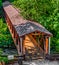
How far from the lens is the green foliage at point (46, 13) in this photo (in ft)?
93.4

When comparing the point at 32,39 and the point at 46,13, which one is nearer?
the point at 32,39

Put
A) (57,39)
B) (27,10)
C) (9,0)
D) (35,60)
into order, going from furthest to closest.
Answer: (9,0) < (27,10) < (57,39) < (35,60)

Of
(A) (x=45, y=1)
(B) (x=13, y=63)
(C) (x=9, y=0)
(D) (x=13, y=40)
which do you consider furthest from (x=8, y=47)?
(C) (x=9, y=0)

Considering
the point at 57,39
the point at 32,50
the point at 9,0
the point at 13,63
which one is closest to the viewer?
the point at 13,63

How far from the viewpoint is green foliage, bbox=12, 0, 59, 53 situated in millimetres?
28469

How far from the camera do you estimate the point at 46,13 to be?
30672 millimetres

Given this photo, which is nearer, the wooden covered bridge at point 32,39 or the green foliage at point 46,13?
the wooden covered bridge at point 32,39

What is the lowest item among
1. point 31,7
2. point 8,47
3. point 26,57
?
point 8,47

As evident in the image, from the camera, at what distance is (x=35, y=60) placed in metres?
22.3

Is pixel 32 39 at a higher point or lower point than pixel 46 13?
lower

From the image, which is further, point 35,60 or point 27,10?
point 27,10

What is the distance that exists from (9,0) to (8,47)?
2013 cm

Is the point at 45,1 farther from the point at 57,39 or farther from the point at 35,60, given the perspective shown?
the point at 35,60

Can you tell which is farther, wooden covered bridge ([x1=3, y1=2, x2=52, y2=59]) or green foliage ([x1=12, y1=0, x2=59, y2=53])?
green foliage ([x1=12, y1=0, x2=59, y2=53])
